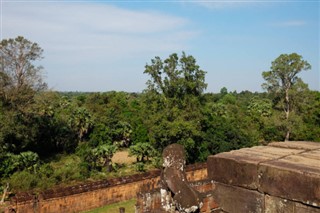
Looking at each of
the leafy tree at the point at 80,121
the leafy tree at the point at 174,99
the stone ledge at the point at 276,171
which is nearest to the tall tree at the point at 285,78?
the leafy tree at the point at 174,99

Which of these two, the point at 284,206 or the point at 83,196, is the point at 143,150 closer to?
the point at 83,196

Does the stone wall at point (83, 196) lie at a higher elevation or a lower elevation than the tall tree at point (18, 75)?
lower

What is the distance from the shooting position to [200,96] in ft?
69.1

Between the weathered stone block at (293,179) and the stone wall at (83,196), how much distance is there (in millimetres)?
8544

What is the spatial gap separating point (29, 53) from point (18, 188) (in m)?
10.7

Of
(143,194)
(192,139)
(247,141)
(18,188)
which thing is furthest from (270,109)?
(143,194)

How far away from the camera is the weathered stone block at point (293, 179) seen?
8.16 feet

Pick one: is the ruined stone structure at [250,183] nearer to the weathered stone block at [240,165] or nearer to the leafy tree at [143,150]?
the weathered stone block at [240,165]

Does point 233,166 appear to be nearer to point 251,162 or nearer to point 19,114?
point 251,162

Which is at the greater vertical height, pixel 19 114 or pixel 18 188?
pixel 19 114

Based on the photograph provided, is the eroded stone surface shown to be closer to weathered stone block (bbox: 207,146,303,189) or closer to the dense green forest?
weathered stone block (bbox: 207,146,303,189)

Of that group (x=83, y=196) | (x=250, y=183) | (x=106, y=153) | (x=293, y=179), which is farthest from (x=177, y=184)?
(x=106, y=153)

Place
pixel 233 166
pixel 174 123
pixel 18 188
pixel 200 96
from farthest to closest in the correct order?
1. pixel 200 96
2. pixel 174 123
3. pixel 18 188
4. pixel 233 166

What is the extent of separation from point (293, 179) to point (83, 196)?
419 inches
